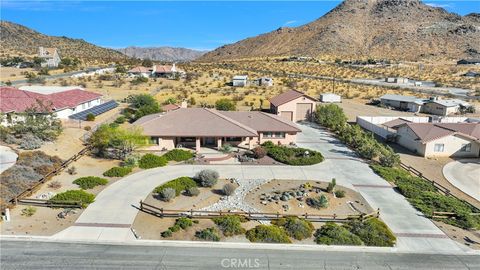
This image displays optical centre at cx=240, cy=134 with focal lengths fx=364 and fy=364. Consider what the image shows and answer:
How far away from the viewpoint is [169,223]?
2344cm

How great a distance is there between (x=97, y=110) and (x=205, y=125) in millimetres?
23523

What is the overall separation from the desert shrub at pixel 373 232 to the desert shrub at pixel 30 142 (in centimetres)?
3003

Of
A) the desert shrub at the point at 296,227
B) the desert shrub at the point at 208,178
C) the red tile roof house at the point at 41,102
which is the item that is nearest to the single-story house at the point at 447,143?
the desert shrub at the point at 296,227

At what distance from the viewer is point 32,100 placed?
153 ft

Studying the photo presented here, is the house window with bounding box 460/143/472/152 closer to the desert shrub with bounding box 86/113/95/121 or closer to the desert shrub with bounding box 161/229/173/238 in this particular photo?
the desert shrub with bounding box 161/229/173/238

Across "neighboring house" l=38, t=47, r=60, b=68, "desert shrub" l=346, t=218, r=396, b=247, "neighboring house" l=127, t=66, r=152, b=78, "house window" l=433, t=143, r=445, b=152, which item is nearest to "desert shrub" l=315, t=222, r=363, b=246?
"desert shrub" l=346, t=218, r=396, b=247

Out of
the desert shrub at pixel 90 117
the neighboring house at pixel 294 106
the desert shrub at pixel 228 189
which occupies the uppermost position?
the neighboring house at pixel 294 106

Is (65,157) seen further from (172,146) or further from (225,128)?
(225,128)

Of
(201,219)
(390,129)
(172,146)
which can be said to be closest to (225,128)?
(172,146)

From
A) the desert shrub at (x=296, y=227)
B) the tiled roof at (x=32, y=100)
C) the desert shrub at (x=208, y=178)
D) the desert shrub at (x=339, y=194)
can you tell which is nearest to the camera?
the desert shrub at (x=296, y=227)

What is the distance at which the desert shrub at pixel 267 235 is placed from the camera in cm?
2170

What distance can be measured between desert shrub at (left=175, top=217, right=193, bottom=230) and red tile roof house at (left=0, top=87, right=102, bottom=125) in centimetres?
2945

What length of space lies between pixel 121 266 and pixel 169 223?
5022 mm

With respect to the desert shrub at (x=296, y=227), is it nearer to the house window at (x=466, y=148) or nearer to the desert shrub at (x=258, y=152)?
the desert shrub at (x=258, y=152)
